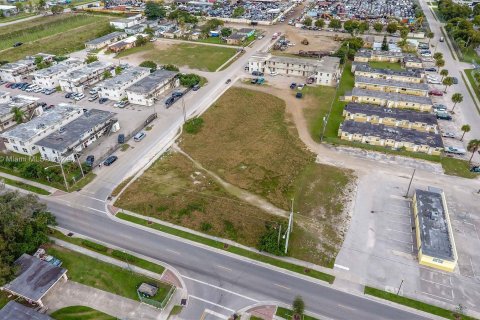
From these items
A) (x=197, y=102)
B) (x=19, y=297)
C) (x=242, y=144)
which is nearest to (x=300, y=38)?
(x=197, y=102)

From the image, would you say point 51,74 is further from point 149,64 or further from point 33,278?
point 33,278

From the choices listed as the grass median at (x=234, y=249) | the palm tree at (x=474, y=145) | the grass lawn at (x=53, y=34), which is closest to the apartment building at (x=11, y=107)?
the grass lawn at (x=53, y=34)

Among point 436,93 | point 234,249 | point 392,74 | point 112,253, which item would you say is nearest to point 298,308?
point 234,249

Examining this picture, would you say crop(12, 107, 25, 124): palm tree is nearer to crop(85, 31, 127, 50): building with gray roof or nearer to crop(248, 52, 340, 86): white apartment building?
crop(85, 31, 127, 50): building with gray roof

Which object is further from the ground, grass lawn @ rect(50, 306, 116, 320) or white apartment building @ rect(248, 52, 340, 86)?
white apartment building @ rect(248, 52, 340, 86)

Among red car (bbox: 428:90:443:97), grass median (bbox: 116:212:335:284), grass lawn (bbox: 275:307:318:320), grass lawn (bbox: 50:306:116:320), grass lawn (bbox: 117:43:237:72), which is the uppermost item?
red car (bbox: 428:90:443:97)

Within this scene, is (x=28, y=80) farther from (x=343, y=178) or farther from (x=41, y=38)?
(x=343, y=178)

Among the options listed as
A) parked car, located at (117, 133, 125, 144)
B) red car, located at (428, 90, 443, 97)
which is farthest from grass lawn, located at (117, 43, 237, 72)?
red car, located at (428, 90, 443, 97)
